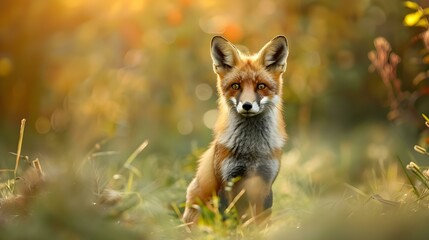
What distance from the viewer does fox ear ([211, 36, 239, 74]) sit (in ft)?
16.8

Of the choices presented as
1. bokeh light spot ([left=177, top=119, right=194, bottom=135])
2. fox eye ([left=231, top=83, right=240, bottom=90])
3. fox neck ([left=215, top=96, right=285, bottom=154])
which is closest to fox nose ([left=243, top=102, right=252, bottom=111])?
fox eye ([left=231, top=83, right=240, bottom=90])

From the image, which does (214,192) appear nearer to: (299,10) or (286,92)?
(286,92)

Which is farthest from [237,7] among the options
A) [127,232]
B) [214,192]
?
[127,232]

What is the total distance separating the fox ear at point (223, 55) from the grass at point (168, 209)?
101cm

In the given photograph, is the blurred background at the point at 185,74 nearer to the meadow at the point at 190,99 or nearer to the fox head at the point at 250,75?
the meadow at the point at 190,99

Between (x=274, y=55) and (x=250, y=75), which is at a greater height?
(x=274, y=55)

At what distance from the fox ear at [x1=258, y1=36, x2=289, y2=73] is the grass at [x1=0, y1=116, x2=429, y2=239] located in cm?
99

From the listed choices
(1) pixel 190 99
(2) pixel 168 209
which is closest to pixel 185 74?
(1) pixel 190 99

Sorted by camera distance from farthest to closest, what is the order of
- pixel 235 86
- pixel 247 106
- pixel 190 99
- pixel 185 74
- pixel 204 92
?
pixel 204 92 < pixel 190 99 < pixel 185 74 < pixel 235 86 < pixel 247 106

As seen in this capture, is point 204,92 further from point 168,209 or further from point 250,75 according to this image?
point 250,75

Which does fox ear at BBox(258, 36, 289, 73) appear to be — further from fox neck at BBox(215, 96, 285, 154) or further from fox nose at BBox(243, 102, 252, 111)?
fox nose at BBox(243, 102, 252, 111)

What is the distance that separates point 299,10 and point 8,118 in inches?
164

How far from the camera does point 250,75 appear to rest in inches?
197

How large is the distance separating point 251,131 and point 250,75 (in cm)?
40
